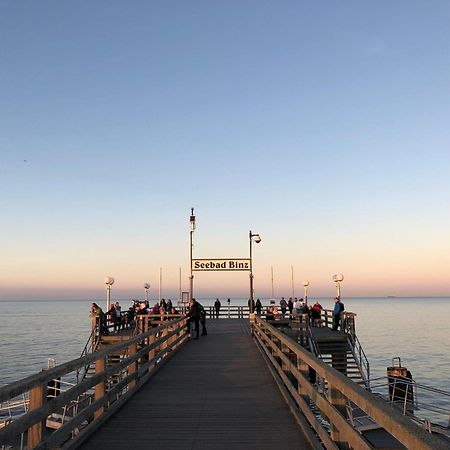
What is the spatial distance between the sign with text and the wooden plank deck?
15.6 metres

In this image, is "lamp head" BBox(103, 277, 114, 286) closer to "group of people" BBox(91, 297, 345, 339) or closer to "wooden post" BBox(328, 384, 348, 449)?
"group of people" BBox(91, 297, 345, 339)

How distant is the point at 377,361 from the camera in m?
45.2

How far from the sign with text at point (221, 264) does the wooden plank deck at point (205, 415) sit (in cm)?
1565

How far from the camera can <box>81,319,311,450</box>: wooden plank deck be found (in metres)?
5.95

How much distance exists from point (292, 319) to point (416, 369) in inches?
958

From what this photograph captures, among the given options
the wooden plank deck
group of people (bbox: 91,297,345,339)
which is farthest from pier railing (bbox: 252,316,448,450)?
group of people (bbox: 91,297,345,339)

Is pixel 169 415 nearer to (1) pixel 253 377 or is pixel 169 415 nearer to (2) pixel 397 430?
(1) pixel 253 377

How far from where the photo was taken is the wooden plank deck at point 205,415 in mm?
5949

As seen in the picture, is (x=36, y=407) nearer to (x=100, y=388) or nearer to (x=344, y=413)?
(x=100, y=388)

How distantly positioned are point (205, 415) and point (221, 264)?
21082 mm

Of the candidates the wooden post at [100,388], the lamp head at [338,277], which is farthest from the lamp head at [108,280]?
the wooden post at [100,388]

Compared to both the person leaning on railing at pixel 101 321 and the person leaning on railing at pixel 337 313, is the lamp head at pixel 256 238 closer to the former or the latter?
the person leaning on railing at pixel 337 313

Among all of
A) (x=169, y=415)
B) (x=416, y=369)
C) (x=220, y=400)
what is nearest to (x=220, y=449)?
(x=169, y=415)

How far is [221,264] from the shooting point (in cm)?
2838
